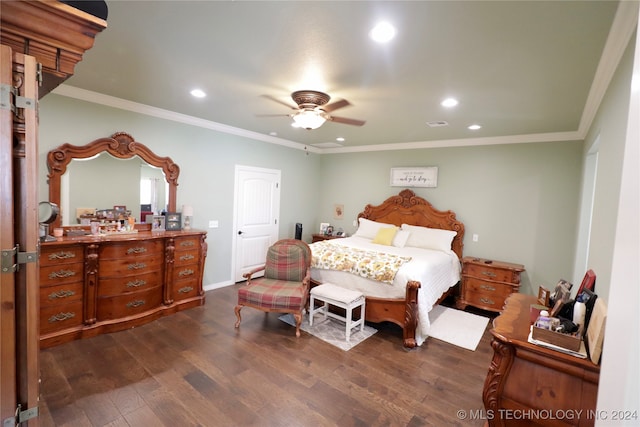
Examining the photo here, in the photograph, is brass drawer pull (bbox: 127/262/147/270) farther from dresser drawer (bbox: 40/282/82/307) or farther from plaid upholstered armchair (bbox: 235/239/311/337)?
plaid upholstered armchair (bbox: 235/239/311/337)

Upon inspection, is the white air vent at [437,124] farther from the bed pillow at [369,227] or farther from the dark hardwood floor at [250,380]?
the dark hardwood floor at [250,380]

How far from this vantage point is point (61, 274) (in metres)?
2.78

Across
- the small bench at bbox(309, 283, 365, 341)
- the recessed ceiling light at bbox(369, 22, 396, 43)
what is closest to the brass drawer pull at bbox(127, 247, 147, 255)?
the small bench at bbox(309, 283, 365, 341)

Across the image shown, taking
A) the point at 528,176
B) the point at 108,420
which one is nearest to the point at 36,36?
the point at 108,420

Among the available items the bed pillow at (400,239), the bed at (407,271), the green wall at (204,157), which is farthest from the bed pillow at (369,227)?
the green wall at (204,157)

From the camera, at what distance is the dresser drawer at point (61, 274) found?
269 cm

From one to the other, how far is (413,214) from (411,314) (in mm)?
2400

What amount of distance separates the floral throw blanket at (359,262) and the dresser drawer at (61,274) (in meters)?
2.48

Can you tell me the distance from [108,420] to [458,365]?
9.34ft

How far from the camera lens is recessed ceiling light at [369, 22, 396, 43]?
1.69m

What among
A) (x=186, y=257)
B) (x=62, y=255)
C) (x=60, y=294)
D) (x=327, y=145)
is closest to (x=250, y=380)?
(x=186, y=257)

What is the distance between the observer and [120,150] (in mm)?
3492

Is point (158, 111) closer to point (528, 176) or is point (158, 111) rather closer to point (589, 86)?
point (589, 86)

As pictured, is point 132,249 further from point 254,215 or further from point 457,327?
point 457,327
